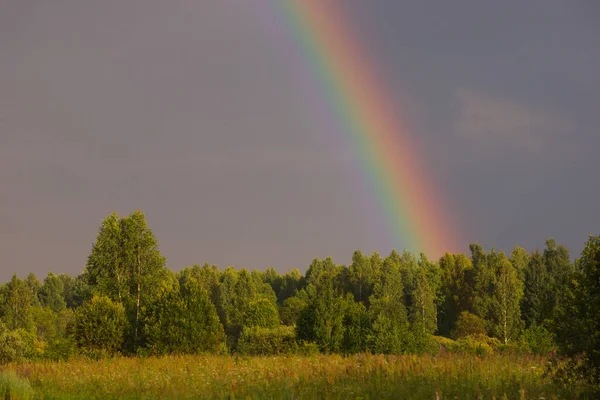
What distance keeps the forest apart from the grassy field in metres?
1.47

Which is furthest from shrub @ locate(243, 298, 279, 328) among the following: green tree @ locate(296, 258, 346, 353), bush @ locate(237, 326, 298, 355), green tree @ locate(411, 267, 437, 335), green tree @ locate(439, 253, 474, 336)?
green tree @ locate(439, 253, 474, 336)

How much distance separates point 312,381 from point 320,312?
18303 mm

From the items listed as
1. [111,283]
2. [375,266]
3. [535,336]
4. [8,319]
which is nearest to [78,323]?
[111,283]

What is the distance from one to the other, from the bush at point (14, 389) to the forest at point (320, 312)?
9456 millimetres

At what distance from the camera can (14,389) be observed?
47.9 feet

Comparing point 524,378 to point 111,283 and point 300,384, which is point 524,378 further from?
point 111,283

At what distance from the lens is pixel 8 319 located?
257ft

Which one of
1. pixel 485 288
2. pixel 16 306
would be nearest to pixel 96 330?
pixel 16 306

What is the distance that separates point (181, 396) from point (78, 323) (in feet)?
71.4

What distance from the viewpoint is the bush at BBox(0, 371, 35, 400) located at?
45.9 feet

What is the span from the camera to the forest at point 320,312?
11.3 m

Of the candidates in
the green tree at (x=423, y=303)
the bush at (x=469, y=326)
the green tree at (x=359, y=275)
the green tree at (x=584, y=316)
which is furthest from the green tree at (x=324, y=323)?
the green tree at (x=359, y=275)

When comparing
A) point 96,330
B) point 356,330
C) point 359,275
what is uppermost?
point 359,275

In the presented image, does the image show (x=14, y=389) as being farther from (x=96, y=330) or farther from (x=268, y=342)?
(x=268, y=342)
